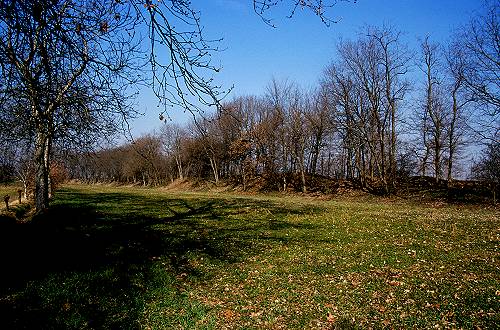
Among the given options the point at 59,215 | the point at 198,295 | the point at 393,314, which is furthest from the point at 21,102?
the point at 59,215

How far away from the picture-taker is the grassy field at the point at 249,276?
645cm

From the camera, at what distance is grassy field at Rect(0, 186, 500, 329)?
21.2 feet

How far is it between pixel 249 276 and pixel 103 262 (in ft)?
14.5

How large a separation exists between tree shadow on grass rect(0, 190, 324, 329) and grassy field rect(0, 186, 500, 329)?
4 cm

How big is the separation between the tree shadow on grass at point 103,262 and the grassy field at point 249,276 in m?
0.04

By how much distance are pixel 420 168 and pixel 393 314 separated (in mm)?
44623

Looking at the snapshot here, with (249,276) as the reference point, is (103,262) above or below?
above

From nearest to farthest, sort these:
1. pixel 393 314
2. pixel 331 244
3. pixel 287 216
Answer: pixel 393 314 < pixel 331 244 < pixel 287 216

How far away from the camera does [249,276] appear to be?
29.9ft

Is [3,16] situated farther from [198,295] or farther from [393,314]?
[393,314]

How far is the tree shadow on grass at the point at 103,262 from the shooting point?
6.66 m

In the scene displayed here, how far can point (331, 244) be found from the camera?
40.5ft

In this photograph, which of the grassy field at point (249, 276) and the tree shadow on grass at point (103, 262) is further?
the tree shadow on grass at point (103, 262)

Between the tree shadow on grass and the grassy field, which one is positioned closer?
the grassy field
